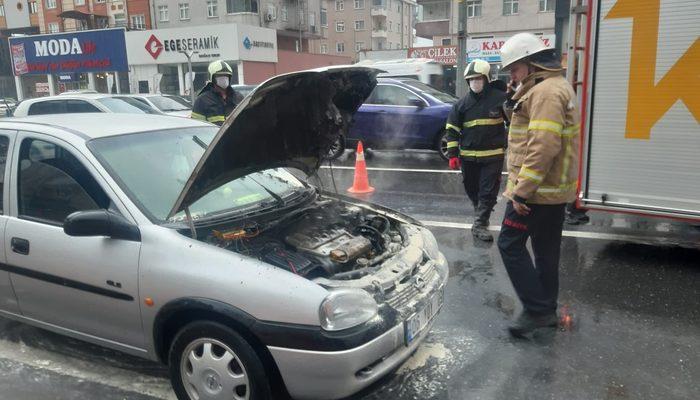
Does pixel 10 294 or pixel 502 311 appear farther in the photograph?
pixel 502 311

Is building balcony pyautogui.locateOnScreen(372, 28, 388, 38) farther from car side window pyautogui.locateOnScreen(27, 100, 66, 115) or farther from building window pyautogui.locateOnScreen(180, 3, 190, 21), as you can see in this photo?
car side window pyautogui.locateOnScreen(27, 100, 66, 115)

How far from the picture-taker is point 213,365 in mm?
2721

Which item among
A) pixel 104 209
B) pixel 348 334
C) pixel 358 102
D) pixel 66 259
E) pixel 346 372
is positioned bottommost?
pixel 346 372

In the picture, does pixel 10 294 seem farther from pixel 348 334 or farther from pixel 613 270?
pixel 613 270

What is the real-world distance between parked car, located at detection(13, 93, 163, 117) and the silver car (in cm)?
773

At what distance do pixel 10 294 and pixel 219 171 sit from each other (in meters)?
1.62

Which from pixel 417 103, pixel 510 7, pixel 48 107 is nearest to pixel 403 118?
pixel 417 103

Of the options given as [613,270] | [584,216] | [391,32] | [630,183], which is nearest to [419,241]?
[613,270]

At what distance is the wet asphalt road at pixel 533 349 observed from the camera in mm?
3156

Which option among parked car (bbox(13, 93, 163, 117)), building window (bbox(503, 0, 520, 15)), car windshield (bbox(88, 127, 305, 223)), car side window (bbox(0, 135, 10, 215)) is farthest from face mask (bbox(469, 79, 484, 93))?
building window (bbox(503, 0, 520, 15))

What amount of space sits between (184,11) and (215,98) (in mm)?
43818

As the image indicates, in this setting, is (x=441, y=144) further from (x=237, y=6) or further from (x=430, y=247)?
(x=237, y=6)

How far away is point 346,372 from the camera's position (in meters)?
2.54

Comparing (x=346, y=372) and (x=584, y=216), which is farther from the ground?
(x=346, y=372)
